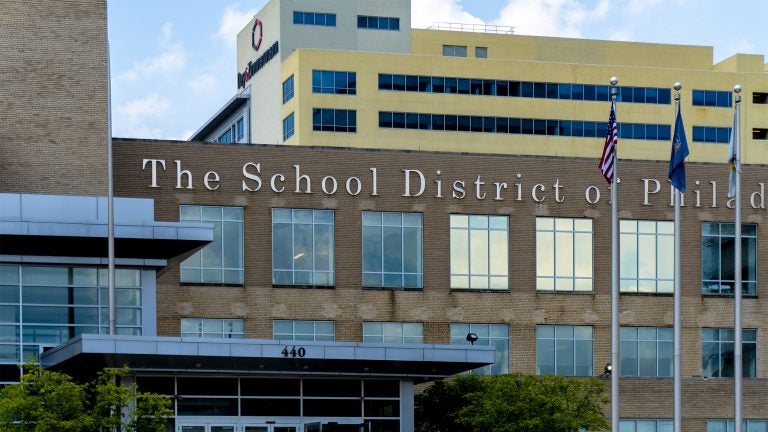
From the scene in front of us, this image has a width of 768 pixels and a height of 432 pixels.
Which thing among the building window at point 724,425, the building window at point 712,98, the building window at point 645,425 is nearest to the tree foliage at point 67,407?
the building window at point 645,425

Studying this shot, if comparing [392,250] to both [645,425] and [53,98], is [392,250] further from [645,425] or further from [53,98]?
[53,98]

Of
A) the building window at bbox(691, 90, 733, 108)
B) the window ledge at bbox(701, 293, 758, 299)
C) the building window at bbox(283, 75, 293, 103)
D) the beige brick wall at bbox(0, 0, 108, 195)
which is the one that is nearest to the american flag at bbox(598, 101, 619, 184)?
the beige brick wall at bbox(0, 0, 108, 195)

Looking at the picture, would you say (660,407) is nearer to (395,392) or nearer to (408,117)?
(395,392)

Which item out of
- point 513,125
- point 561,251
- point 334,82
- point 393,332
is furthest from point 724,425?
point 334,82

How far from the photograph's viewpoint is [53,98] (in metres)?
54.0

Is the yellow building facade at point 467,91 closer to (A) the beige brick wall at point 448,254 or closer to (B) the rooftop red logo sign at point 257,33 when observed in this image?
(B) the rooftop red logo sign at point 257,33

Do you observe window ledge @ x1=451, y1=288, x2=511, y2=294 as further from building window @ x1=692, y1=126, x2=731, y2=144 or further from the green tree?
building window @ x1=692, y1=126, x2=731, y2=144

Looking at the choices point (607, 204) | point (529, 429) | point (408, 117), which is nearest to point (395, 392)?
point (529, 429)

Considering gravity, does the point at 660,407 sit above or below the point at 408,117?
below

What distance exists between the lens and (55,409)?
39469 mm

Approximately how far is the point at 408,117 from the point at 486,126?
18.8ft

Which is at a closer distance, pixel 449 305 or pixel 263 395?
pixel 263 395

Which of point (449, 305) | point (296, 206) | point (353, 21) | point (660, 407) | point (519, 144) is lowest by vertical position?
point (660, 407)

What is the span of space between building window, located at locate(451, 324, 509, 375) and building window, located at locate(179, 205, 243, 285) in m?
8.89
